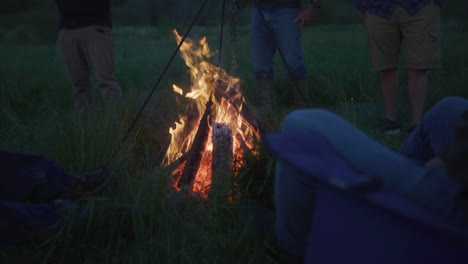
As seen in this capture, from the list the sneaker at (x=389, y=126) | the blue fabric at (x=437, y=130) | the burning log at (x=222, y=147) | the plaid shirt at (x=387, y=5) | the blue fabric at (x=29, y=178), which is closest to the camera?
the blue fabric at (x=437, y=130)

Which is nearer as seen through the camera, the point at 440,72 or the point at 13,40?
the point at 440,72

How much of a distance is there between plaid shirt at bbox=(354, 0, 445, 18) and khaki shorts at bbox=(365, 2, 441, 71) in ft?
0.11

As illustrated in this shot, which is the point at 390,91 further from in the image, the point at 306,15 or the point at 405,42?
the point at 306,15

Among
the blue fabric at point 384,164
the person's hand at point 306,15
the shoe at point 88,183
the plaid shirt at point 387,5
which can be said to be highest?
the plaid shirt at point 387,5

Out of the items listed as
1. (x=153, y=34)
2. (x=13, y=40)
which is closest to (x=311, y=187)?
(x=153, y=34)

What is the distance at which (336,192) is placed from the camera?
0.99m

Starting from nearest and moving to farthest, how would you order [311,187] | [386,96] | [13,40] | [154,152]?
[311,187]
[154,152]
[386,96]
[13,40]

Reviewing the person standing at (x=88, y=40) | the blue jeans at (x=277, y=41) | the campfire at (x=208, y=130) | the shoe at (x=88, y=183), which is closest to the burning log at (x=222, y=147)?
the campfire at (x=208, y=130)

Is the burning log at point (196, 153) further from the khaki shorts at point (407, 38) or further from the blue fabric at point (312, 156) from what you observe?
the khaki shorts at point (407, 38)

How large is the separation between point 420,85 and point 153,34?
47.2 feet

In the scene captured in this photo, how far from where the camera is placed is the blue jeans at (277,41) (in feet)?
11.3

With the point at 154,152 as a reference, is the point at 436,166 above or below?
above

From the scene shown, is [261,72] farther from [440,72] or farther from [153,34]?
[153,34]

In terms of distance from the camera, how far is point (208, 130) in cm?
262
